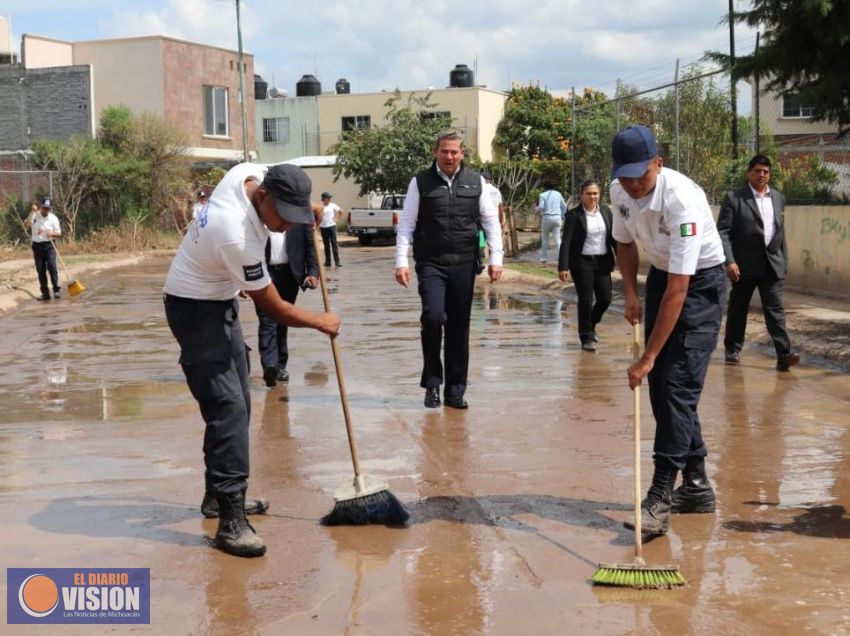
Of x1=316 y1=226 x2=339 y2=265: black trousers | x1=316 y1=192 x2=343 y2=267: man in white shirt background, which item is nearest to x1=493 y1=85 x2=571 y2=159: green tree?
x1=316 y1=226 x2=339 y2=265: black trousers

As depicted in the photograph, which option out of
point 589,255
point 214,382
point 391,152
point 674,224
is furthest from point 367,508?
point 391,152

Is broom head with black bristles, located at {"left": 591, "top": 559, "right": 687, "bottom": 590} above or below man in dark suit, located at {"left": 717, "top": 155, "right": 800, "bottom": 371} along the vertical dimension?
below

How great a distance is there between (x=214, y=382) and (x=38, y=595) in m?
1.22

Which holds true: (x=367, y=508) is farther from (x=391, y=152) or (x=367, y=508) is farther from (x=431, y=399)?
(x=391, y=152)

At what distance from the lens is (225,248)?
487cm

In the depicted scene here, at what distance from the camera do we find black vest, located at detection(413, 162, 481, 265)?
8.06m

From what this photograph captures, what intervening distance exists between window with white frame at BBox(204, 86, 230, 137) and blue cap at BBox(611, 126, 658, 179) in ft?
122

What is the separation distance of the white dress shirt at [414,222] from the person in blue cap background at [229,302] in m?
2.90

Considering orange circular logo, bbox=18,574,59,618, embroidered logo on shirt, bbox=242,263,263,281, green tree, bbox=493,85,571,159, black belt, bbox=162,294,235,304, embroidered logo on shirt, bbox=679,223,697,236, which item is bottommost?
orange circular logo, bbox=18,574,59,618

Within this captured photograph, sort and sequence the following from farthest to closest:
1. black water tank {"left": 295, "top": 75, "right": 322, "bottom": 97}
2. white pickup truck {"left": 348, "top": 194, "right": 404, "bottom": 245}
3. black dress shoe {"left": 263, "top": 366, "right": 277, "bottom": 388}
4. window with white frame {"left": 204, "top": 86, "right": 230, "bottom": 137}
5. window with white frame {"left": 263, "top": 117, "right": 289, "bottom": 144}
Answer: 1. black water tank {"left": 295, "top": 75, "right": 322, "bottom": 97}
2. window with white frame {"left": 263, "top": 117, "right": 289, "bottom": 144}
3. window with white frame {"left": 204, "top": 86, "right": 230, "bottom": 137}
4. white pickup truck {"left": 348, "top": 194, "right": 404, "bottom": 245}
5. black dress shoe {"left": 263, "top": 366, "right": 277, "bottom": 388}

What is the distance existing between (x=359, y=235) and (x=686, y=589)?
31.6m

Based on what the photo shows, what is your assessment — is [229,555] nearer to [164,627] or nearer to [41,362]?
[164,627]

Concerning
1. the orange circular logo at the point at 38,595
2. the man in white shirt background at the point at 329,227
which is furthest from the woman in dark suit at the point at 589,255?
the man in white shirt background at the point at 329,227

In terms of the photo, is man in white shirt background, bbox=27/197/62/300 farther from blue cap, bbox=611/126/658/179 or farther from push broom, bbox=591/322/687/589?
push broom, bbox=591/322/687/589
